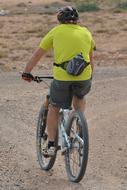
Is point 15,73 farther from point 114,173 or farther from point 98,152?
point 114,173

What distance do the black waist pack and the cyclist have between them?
2cm

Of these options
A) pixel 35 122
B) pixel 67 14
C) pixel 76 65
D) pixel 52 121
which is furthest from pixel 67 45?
pixel 35 122

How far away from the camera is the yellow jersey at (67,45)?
6.77 meters

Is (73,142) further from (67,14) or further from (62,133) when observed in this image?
(67,14)

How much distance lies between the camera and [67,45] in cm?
677

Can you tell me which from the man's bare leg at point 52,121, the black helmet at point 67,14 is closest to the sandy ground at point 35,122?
the man's bare leg at point 52,121

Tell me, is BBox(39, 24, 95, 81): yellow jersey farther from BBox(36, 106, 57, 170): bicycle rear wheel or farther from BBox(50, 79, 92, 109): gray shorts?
BBox(36, 106, 57, 170): bicycle rear wheel

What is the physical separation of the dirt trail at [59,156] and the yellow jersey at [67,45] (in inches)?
43.2

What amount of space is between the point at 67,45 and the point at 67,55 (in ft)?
0.33

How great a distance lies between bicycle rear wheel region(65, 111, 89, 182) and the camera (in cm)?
648

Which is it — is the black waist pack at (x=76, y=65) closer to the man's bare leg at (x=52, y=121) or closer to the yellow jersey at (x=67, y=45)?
the yellow jersey at (x=67, y=45)

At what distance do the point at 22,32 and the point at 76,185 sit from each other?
22440 millimetres

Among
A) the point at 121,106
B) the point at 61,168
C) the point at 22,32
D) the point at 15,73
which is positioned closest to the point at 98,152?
the point at 61,168

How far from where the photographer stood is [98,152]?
861 centimetres
